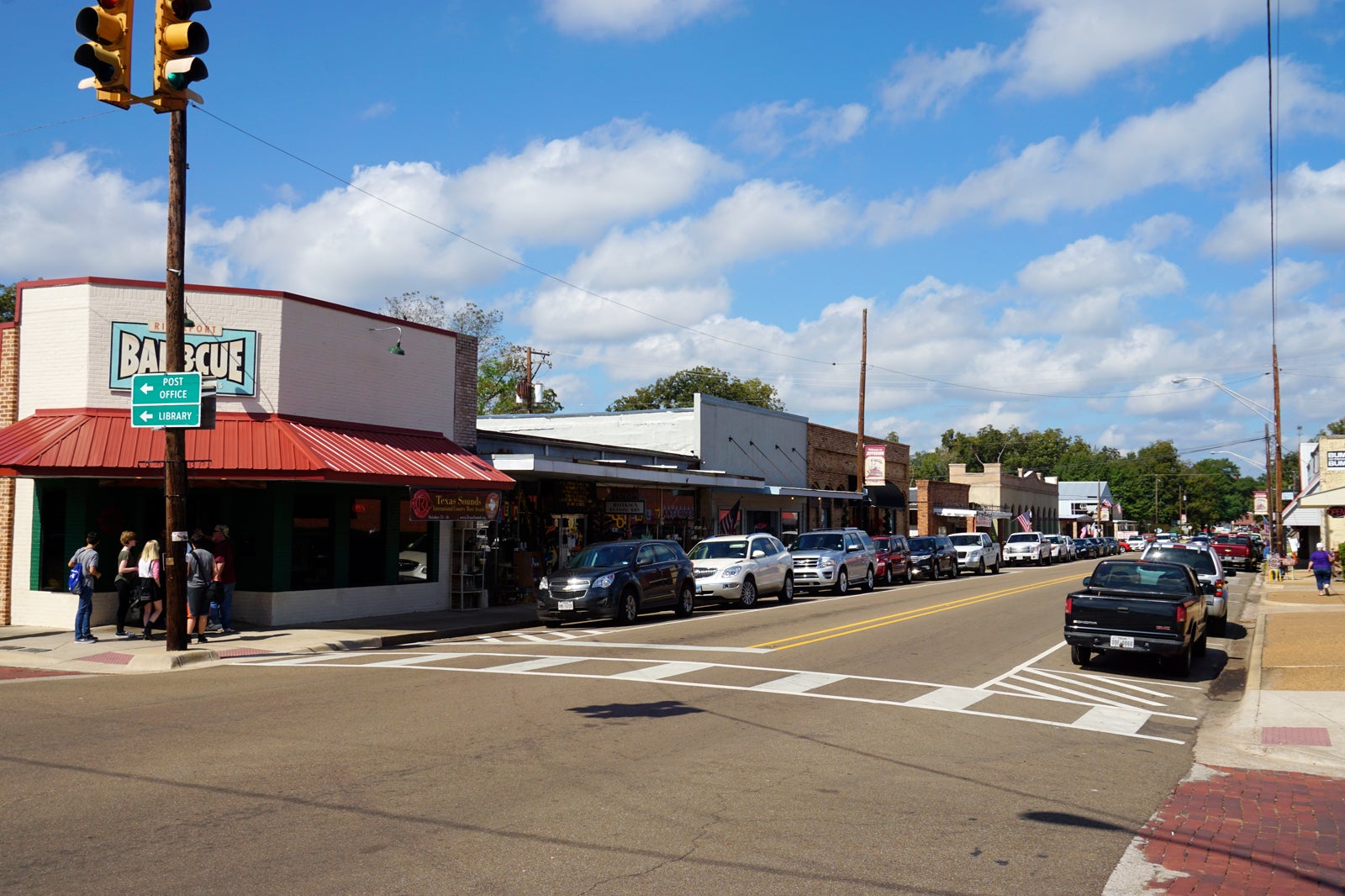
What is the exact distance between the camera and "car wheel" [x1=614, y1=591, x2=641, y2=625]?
2170 cm

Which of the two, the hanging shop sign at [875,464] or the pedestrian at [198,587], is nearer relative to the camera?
the pedestrian at [198,587]

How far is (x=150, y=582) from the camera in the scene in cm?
1780

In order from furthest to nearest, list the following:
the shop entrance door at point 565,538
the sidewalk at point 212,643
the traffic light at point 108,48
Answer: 1. the shop entrance door at point 565,538
2. the sidewalk at point 212,643
3. the traffic light at point 108,48

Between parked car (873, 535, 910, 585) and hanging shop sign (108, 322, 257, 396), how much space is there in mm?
20739

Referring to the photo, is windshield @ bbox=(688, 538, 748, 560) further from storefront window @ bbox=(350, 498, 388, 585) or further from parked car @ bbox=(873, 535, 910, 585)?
parked car @ bbox=(873, 535, 910, 585)

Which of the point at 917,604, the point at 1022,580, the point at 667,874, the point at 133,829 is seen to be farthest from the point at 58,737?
the point at 1022,580

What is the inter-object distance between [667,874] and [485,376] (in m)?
60.2

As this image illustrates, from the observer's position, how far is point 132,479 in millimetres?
19766

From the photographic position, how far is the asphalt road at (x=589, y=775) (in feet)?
20.1

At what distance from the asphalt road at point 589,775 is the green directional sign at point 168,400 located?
363 cm

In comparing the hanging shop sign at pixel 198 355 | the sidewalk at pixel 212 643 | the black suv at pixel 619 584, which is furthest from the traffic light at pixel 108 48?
the black suv at pixel 619 584

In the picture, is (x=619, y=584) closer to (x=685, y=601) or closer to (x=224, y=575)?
(x=685, y=601)

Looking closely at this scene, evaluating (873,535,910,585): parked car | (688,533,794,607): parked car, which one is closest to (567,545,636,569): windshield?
(688,533,794,607): parked car

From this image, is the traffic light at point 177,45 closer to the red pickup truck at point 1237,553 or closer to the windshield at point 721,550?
the windshield at point 721,550
